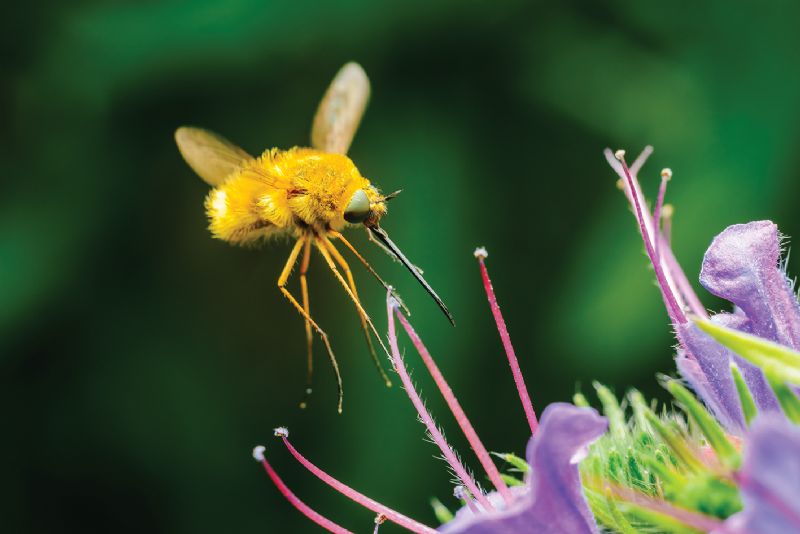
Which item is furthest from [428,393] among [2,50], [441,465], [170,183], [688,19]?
[2,50]

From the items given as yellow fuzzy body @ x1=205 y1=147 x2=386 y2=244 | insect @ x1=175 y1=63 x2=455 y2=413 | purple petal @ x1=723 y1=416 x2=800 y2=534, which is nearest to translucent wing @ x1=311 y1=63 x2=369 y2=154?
insect @ x1=175 y1=63 x2=455 y2=413

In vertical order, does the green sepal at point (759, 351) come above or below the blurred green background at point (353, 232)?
below

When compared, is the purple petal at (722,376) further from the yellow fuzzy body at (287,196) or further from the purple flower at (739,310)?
the yellow fuzzy body at (287,196)

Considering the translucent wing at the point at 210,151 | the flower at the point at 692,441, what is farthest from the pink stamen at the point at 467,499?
the translucent wing at the point at 210,151

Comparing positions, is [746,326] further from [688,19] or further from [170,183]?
[170,183]

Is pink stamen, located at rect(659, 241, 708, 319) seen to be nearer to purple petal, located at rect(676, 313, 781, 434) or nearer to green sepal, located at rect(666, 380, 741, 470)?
purple petal, located at rect(676, 313, 781, 434)

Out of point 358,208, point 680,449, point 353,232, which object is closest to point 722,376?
point 680,449
